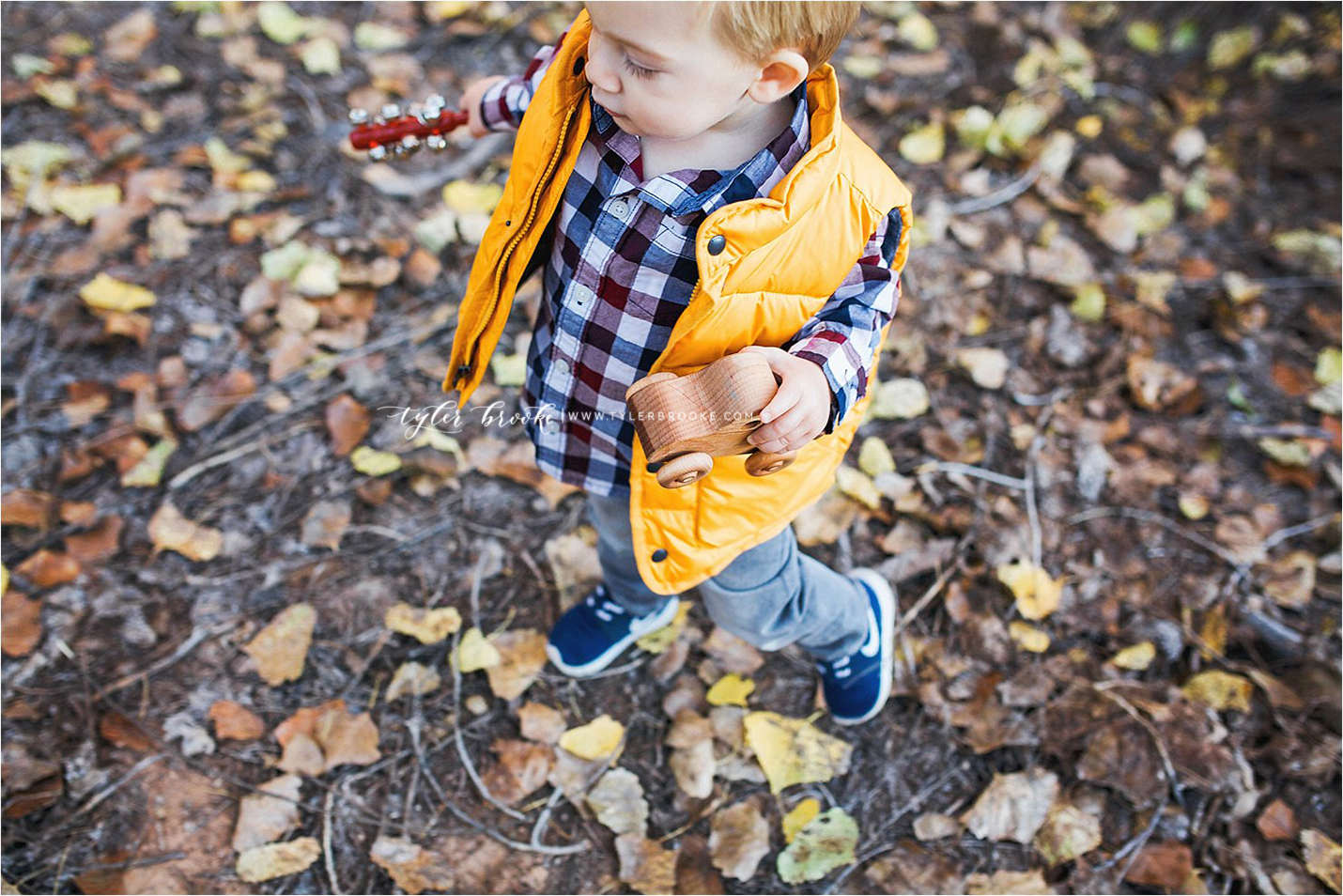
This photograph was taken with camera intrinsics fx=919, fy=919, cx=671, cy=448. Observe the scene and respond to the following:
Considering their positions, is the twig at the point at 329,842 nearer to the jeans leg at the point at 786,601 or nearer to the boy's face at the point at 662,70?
the jeans leg at the point at 786,601

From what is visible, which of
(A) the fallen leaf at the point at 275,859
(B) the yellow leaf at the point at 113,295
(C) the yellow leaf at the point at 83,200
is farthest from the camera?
(C) the yellow leaf at the point at 83,200

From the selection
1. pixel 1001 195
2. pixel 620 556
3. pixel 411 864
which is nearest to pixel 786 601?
pixel 620 556

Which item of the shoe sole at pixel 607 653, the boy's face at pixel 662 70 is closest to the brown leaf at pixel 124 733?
the shoe sole at pixel 607 653

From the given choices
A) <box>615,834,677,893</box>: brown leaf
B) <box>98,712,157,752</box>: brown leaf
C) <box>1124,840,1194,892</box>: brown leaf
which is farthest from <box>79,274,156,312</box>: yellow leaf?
<box>1124,840,1194,892</box>: brown leaf

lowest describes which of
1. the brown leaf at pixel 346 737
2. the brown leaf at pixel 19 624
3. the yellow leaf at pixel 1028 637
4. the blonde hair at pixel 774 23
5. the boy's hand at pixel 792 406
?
the brown leaf at pixel 346 737

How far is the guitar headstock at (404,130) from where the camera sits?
150cm

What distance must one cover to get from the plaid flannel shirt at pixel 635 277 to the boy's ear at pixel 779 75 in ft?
0.31

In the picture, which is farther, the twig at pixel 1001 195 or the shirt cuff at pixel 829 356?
the twig at pixel 1001 195

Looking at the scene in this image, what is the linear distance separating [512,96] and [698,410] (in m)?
0.67

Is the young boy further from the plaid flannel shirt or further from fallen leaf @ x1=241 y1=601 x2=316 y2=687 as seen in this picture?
fallen leaf @ x1=241 y1=601 x2=316 y2=687

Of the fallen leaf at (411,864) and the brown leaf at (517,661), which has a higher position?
the brown leaf at (517,661)

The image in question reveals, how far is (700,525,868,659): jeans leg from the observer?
61.7 inches

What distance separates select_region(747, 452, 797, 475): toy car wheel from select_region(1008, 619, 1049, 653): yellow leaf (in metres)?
1.11

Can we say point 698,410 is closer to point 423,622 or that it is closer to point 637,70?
point 637,70
